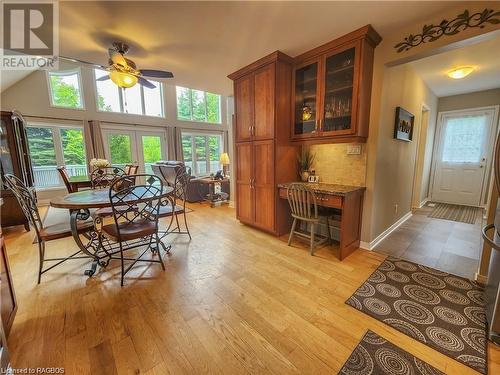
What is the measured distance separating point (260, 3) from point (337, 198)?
2.00m

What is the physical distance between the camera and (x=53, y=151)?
18.4 ft

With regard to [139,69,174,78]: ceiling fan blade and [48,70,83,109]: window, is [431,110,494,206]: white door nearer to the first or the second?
[139,69,174,78]: ceiling fan blade

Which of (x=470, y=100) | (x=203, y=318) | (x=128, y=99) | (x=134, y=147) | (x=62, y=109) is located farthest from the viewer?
(x=134, y=147)

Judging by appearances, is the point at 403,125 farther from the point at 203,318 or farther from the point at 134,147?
the point at 134,147

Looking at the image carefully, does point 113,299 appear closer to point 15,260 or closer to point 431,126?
point 15,260

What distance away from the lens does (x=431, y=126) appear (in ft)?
15.2

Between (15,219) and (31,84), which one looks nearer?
(15,219)

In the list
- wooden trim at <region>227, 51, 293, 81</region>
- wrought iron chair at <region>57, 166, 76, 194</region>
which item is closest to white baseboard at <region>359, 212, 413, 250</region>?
wooden trim at <region>227, 51, 293, 81</region>

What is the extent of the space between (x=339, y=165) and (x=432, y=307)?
1752 millimetres

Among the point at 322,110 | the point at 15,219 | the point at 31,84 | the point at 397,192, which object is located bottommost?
the point at 15,219

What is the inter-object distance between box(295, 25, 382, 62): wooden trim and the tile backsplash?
3.73 feet

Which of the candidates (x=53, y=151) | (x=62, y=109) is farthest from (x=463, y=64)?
(x=53, y=151)

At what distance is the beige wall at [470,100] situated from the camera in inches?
167

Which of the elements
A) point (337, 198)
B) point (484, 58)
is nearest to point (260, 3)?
point (337, 198)
